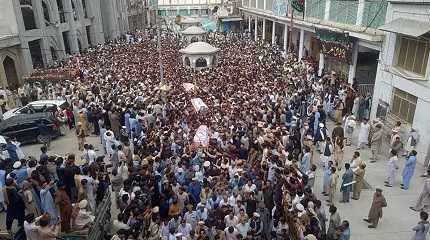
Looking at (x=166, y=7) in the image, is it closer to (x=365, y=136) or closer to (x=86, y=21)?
(x=86, y=21)

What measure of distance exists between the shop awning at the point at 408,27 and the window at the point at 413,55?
0.68 m

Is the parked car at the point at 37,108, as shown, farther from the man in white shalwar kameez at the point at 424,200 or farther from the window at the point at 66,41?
the window at the point at 66,41

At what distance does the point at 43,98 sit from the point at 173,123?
33.0 ft

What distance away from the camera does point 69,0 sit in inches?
1323

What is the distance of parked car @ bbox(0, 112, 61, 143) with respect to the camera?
14.6 m

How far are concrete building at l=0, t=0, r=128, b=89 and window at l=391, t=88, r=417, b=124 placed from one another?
69.8 feet

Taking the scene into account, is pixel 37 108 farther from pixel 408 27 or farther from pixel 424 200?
pixel 408 27

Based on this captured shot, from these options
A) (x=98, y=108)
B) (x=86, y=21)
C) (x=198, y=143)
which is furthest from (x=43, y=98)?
(x=86, y=21)

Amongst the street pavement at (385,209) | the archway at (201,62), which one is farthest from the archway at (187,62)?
the street pavement at (385,209)

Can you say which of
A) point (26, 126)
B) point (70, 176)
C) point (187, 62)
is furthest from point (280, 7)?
point (70, 176)

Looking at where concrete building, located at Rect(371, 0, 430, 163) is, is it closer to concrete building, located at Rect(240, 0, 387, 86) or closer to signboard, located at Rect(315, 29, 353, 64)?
concrete building, located at Rect(240, 0, 387, 86)

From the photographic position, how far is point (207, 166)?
9664 mm

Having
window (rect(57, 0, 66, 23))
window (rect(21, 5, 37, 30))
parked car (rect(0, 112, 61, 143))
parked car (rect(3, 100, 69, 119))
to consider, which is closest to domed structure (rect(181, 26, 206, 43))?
window (rect(57, 0, 66, 23))

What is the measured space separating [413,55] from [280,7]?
60.8ft
